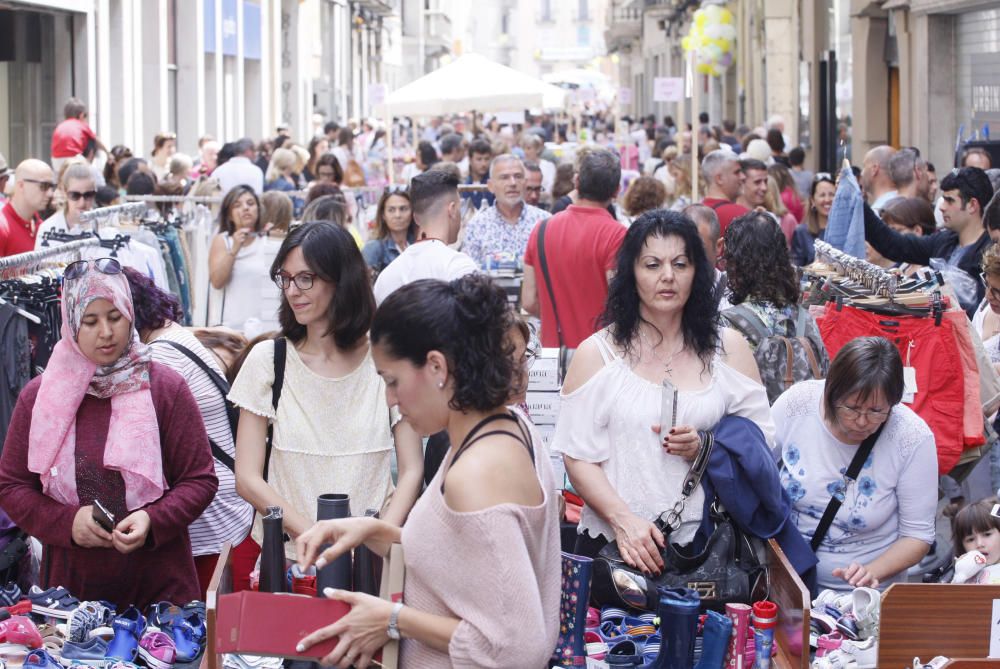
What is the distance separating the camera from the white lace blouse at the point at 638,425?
407 centimetres

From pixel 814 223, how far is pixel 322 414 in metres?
6.50

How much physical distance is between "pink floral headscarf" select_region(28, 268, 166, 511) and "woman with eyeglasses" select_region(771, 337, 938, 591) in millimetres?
2058

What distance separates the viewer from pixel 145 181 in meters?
11.3

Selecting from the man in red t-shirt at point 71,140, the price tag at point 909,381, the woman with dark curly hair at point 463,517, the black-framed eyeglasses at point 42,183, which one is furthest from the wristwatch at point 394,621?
the man in red t-shirt at point 71,140

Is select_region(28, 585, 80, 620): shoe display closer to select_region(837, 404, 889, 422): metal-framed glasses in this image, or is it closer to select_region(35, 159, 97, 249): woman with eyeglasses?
select_region(837, 404, 889, 422): metal-framed glasses

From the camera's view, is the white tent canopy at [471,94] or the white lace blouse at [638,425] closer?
the white lace blouse at [638,425]

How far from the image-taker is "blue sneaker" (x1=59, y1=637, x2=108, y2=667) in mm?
3821

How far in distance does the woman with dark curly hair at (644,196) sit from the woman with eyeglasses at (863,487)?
510cm

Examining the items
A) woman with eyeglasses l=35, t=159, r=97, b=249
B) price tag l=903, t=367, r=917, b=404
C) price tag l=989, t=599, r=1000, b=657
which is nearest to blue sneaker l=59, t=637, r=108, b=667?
price tag l=989, t=599, r=1000, b=657

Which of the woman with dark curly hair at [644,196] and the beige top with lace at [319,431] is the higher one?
the woman with dark curly hair at [644,196]

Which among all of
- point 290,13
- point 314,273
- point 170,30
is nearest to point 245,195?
point 314,273

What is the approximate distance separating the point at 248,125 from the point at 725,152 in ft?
76.0

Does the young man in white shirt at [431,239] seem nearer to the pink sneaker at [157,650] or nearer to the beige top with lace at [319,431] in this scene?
the beige top with lace at [319,431]

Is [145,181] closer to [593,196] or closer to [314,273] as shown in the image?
[593,196]
